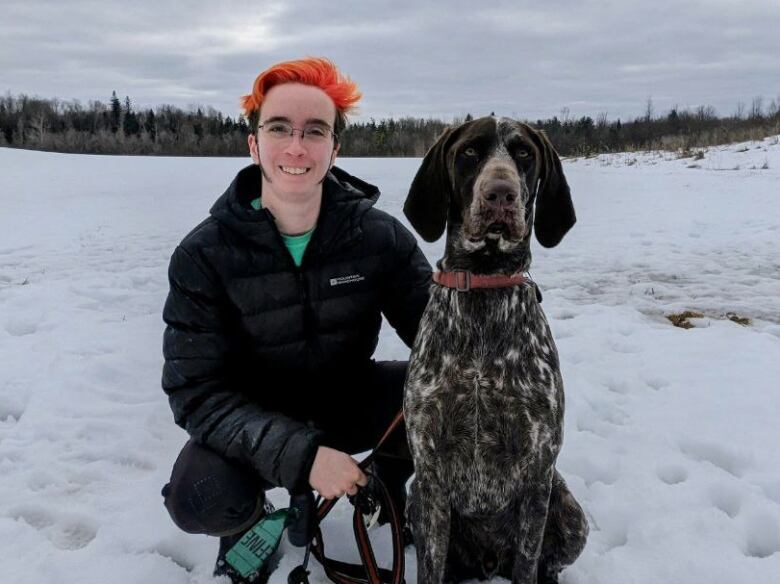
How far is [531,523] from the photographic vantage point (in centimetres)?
203

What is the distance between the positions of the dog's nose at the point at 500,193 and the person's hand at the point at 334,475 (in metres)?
0.95

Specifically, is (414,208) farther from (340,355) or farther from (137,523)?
(137,523)

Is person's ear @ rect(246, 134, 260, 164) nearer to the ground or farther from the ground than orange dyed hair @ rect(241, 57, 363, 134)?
nearer to the ground

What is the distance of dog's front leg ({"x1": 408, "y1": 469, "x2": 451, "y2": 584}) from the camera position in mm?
2070

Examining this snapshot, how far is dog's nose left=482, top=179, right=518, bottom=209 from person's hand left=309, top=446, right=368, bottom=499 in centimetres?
95

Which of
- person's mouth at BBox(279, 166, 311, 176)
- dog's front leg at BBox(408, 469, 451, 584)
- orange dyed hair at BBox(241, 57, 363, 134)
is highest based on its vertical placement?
orange dyed hair at BBox(241, 57, 363, 134)

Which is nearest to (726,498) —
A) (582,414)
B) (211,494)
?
(582,414)

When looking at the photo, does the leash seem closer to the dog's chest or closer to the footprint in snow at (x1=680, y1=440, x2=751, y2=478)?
the dog's chest

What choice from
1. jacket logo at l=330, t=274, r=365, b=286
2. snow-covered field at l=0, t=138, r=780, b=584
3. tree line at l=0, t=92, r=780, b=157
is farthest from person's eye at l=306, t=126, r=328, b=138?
tree line at l=0, t=92, r=780, b=157

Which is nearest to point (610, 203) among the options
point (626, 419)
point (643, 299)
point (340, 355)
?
point (643, 299)

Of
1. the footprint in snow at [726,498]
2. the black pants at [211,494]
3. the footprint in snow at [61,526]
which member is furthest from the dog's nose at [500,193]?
the footprint in snow at [61,526]

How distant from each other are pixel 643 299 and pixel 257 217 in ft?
13.8

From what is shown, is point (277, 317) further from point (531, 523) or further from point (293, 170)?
point (531, 523)

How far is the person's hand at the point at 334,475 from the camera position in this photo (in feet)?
6.74
